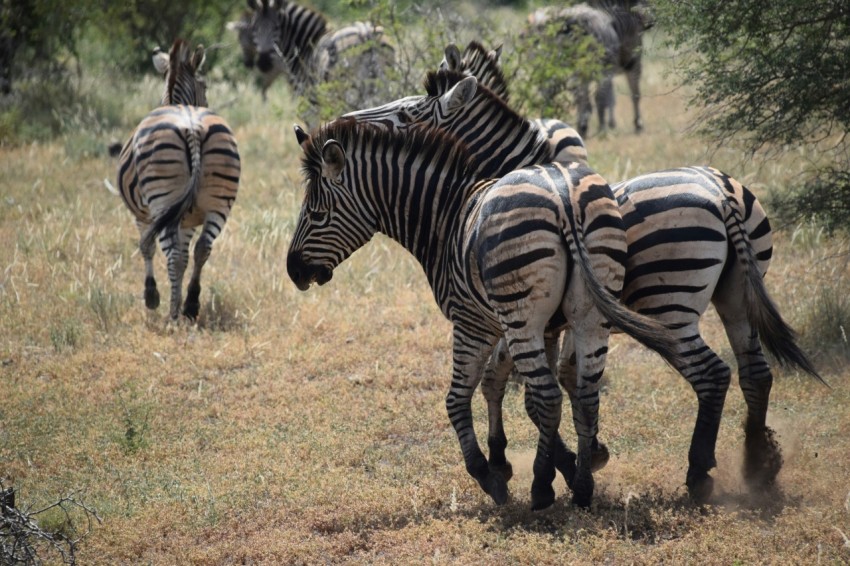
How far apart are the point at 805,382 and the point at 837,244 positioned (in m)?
2.57

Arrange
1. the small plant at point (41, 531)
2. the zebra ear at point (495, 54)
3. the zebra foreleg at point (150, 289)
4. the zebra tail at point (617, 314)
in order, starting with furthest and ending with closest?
1. the zebra foreleg at point (150, 289)
2. the zebra ear at point (495, 54)
3. the zebra tail at point (617, 314)
4. the small plant at point (41, 531)

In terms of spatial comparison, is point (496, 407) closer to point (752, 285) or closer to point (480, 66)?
point (752, 285)

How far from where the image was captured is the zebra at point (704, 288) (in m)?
5.05

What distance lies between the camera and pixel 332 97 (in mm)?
12109

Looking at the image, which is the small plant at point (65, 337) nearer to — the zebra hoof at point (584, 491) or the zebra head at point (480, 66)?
the zebra head at point (480, 66)

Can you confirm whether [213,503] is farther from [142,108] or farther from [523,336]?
[142,108]

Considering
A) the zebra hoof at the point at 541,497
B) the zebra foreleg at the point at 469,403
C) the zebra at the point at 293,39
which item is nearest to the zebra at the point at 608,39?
the zebra at the point at 293,39

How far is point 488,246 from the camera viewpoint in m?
4.75

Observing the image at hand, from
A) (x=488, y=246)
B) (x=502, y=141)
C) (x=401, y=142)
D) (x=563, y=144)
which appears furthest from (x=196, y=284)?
(x=488, y=246)

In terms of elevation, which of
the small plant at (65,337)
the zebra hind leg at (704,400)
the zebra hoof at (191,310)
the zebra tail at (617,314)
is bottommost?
the small plant at (65,337)

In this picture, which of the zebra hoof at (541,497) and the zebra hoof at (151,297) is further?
the zebra hoof at (151,297)

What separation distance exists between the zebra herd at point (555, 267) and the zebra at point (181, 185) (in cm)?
277

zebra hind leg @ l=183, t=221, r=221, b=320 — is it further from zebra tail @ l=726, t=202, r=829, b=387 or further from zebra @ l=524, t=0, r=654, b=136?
zebra @ l=524, t=0, r=654, b=136

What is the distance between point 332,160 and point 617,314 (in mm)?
1979
